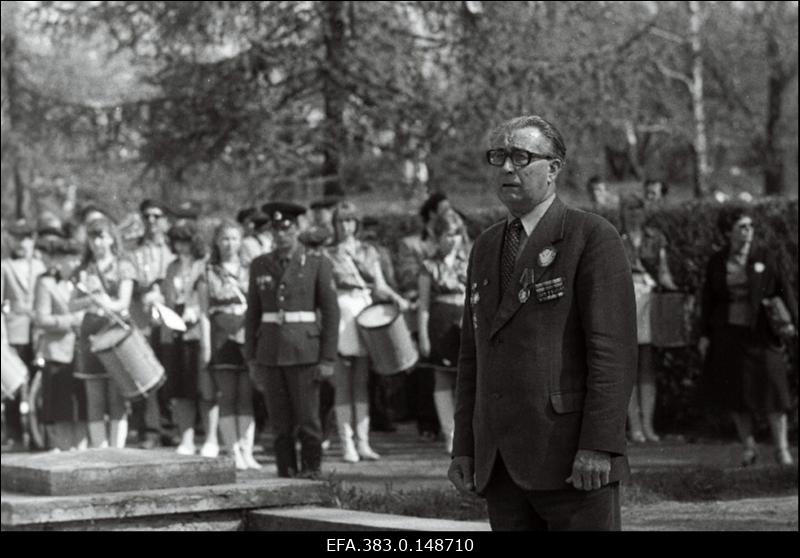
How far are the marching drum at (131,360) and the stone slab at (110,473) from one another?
331cm

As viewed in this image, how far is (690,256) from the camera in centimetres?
1681

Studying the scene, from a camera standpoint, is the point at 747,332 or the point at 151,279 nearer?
the point at 747,332

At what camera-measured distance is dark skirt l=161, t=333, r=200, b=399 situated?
1514 cm

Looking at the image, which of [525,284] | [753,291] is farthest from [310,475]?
[525,284]

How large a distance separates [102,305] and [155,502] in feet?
15.2

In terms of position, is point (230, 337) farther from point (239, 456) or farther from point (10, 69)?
point (10, 69)

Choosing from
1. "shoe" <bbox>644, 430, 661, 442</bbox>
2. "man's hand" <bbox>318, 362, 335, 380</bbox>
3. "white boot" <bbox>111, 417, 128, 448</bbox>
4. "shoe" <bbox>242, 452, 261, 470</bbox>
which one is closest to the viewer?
"man's hand" <bbox>318, 362, 335, 380</bbox>

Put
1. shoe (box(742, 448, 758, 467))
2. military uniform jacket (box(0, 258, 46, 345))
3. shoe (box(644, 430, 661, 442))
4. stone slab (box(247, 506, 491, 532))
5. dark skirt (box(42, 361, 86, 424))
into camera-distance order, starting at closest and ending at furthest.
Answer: stone slab (box(247, 506, 491, 532)) < shoe (box(742, 448, 758, 467)) < dark skirt (box(42, 361, 86, 424)) < shoe (box(644, 430, 661, 442)) < military uniform jacket (box(0, 258, 46, 345))

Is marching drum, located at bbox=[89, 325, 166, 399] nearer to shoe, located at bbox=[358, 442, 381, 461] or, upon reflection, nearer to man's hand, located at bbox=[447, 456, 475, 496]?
shoe, located at bbox=[358, 442, 381, 461]

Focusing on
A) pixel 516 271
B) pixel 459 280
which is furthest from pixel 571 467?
pixel 459 280

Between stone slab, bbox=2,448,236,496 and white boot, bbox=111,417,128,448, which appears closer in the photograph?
stone slab, bbox=2,448,236,496

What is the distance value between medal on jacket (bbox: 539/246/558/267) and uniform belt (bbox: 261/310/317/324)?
6.35m

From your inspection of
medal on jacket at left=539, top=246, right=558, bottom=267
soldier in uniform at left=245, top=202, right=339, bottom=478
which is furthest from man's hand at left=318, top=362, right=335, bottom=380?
medal on jacket at left=539, top=246, right=558, bottom=267
